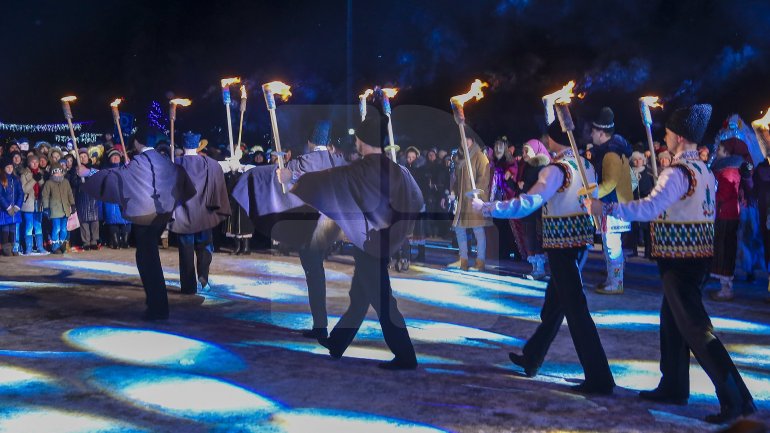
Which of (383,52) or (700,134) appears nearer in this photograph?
(700,134)

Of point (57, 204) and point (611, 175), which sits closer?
point (611, 175)

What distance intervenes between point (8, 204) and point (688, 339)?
11.4 meters

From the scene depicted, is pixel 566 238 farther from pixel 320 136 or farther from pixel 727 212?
pixel 727 212

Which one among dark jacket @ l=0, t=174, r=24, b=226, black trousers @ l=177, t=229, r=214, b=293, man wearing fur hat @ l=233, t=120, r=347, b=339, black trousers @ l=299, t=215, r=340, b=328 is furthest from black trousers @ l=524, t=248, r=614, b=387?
dark jacket @ l=0, t=174, r=24, b=226

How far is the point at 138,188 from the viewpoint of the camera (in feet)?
26.1

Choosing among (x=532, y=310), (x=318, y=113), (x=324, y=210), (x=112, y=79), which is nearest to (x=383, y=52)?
(x=318, y=113)

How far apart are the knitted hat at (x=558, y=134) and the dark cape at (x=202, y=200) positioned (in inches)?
203

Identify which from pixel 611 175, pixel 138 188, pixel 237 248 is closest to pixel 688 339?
pixel 611 175

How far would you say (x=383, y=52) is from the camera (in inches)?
962

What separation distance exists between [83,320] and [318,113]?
15.3 meters

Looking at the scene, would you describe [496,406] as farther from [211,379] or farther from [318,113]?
[318,113]

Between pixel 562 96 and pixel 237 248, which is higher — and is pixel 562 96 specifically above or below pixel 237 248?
above

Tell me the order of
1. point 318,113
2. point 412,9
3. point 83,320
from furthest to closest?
point 412,9 → point 318,113 → point 83,320

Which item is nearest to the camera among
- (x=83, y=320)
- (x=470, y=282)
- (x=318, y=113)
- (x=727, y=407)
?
(x=727, y=407)
